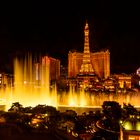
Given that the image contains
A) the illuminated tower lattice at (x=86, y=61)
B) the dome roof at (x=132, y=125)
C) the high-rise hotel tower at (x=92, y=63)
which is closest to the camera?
the dome roof at (x=132, y=125)

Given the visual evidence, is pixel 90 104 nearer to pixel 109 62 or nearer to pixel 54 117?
pixel 54 117

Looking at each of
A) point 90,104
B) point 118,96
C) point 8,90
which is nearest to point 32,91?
point 8,90

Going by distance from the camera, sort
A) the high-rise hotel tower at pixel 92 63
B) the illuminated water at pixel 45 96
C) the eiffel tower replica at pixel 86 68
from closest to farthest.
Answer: the illuminated water at pixel 45 96
the eiffel tower replica at pixel 86 68
the high-rise hotel tower at pixel 92 63

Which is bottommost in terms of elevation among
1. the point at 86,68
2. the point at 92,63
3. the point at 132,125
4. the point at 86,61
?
the point at 132,125

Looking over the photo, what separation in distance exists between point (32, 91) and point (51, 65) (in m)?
29.5

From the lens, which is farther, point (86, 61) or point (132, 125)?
point (86, 61)

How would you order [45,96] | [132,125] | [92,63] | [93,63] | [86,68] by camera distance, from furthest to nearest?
[93,63] < [92,63] < [86,68] < [45,96] < [132,125]

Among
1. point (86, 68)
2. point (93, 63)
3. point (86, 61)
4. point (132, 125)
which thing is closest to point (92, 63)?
point (93, 63)

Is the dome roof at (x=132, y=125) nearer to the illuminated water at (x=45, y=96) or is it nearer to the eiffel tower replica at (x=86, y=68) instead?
the illuminated water at (x=45, y=96)

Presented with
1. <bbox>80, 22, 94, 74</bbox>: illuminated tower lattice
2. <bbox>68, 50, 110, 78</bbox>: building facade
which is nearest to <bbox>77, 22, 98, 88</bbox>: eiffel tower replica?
<bbox>80, 22, 94, 74</bbox>: illuminated tower lattice

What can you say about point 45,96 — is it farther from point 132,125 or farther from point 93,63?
point 93,63

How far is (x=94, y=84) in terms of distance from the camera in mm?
52562

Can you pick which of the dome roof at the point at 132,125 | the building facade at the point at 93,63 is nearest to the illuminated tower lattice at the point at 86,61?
the building facade at the point at 93,63

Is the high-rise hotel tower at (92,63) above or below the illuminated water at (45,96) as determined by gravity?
above
